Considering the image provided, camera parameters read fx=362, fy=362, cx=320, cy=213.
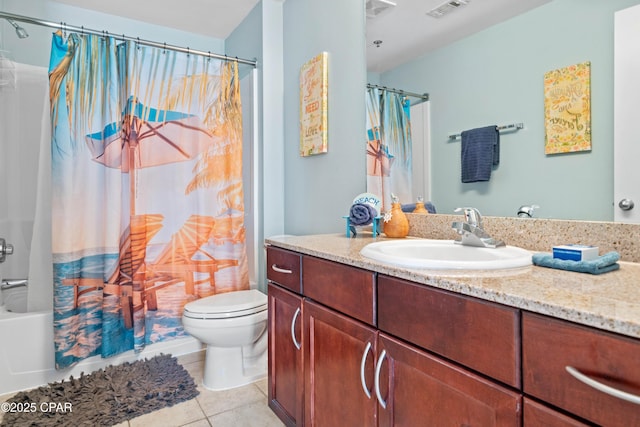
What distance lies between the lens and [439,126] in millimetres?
1486

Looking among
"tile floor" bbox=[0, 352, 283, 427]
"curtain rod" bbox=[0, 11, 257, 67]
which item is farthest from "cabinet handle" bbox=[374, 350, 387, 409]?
"curtain rod" bbox=[0, 11, 257, 67]

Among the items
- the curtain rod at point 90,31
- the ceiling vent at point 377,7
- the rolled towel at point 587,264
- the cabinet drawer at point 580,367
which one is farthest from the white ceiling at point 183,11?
the cabinet drawer at point 580,367

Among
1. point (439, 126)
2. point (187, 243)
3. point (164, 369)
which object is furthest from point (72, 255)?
point (439, 126)

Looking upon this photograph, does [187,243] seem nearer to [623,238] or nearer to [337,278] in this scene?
[337,278]

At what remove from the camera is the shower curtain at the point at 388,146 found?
1644mm

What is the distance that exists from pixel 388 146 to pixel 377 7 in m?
0.66

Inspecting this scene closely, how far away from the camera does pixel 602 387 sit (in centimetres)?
53

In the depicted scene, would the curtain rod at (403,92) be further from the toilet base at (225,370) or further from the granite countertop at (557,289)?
the toilet base at (225,370)

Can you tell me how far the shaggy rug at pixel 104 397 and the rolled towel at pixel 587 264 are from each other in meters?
1.80

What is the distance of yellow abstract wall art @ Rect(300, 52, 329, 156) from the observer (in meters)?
2.04

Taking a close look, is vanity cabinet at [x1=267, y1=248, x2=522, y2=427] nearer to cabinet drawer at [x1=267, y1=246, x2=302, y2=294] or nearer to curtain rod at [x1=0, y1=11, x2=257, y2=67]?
cabinet drawer at [x1=267, y1=246, x2=302, y2=294]

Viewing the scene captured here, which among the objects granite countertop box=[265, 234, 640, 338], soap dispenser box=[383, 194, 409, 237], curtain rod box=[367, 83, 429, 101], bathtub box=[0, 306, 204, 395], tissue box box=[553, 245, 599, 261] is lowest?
bathtub box=[0, 306, 204, 395]

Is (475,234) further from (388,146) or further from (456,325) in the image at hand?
(388,146)

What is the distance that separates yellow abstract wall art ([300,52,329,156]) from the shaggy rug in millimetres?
1522
